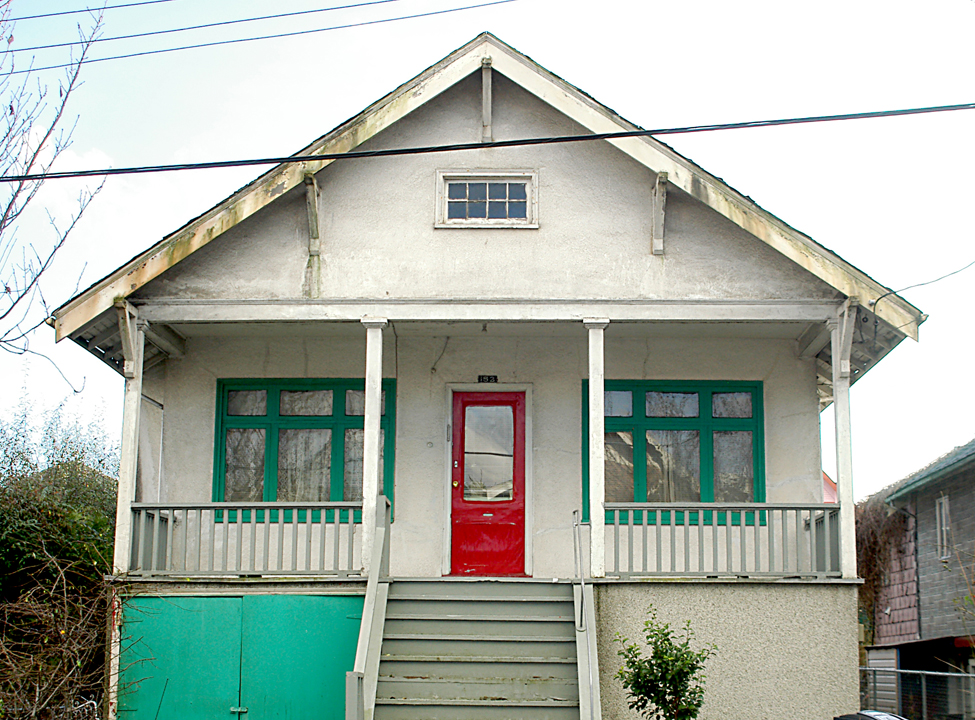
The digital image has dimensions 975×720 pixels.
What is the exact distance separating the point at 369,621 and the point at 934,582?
13.1 meters

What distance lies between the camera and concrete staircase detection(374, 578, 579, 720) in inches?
366

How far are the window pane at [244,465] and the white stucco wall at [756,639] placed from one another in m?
4.54

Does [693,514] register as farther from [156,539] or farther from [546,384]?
[156,539]

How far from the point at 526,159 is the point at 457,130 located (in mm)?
815

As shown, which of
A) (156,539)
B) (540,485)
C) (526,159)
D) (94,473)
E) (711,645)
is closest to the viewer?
(711,645)

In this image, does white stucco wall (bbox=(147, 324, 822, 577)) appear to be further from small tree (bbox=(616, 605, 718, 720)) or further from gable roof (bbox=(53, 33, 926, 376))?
small tree (bbox=(616, 605, 718, 720))

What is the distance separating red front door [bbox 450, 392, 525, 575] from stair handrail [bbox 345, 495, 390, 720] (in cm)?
135

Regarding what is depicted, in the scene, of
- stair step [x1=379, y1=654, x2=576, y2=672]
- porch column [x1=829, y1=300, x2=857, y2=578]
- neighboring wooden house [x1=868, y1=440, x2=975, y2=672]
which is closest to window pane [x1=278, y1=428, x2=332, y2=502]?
stair step [x1=379, y1=654, x2=576, y2=672]

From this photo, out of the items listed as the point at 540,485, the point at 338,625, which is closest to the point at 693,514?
the point at 540,485

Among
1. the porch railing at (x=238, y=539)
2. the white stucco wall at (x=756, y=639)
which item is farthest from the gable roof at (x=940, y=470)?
the porch railing at (x=238, y=539)

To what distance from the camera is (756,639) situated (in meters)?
10.3

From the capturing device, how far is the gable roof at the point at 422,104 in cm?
1095

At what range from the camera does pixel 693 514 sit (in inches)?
495

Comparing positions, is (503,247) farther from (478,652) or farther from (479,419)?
(478,652)
